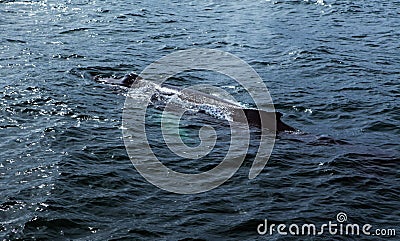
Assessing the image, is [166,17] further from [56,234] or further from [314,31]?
[56,234]

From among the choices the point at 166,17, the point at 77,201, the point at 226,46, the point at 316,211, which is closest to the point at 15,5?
the point at 166,17

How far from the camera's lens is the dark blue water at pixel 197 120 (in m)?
9.62

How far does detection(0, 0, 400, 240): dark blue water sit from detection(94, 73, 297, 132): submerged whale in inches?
15.4

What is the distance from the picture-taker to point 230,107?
45.7ft

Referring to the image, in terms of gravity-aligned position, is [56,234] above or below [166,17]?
below

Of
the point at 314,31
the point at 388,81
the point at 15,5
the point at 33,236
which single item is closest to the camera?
the point at 33,236

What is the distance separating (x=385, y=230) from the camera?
30.4ft

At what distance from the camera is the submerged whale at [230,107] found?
1319 cm

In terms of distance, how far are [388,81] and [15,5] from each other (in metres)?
15.2

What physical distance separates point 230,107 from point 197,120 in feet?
2.87

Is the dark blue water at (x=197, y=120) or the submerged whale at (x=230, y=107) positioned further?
the submerged whale at (x=230, y=107)

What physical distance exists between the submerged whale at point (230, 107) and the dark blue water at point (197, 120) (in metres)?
0.39

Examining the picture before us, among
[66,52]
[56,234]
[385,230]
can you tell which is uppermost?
[66,52]

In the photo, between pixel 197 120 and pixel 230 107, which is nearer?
pixel 197 120
